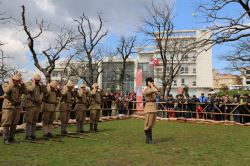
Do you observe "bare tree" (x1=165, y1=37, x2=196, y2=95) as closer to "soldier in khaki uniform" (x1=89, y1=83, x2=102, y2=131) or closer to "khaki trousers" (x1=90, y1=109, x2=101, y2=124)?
"soldier in khaki uniform" (x1=89, y1=83, x2=102, y2=131)

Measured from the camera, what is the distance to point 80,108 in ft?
46.2

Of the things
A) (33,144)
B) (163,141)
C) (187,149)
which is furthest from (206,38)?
(33,144)

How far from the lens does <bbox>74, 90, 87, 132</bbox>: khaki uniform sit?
13977mm

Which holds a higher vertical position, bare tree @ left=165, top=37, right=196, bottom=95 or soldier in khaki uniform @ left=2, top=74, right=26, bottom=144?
bare tree @ left=165, top=37, right=196, bottom=95

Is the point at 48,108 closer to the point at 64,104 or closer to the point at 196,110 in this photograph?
the point at 64,104

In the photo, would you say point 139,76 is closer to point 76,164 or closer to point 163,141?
point 163,141

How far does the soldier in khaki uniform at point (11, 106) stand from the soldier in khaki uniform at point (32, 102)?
0.46 meters

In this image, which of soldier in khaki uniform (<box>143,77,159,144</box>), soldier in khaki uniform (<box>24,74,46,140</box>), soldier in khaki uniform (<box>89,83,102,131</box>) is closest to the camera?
soldier in khaki uniform (<box>143,77,159,144</box>)

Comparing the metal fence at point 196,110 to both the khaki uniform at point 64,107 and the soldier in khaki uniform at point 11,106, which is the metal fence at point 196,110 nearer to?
the khaki uniform at point 64,107

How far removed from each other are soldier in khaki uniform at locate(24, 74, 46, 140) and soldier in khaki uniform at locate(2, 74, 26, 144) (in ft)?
1.52

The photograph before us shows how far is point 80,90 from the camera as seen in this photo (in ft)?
47.2

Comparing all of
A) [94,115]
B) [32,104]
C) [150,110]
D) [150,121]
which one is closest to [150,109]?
[150,110]

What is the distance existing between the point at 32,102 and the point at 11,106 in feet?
2.94

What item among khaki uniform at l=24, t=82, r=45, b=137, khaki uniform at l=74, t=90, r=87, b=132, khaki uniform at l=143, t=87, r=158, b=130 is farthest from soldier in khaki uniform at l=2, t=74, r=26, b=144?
khaki uniform at l=143, t=87, r=158, b=130
